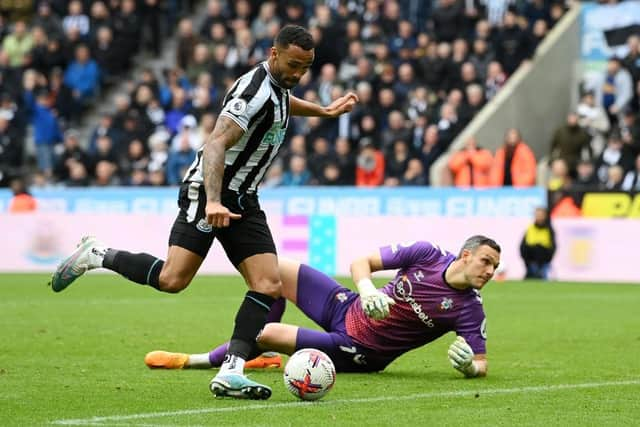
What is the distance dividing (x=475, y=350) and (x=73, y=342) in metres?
3.92

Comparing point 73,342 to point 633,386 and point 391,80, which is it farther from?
point 391,80

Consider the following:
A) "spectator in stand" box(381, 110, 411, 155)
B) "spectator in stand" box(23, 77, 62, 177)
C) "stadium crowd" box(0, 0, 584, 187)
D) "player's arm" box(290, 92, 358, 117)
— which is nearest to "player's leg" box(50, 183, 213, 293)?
"player's arm" box(290, 92, 358, 117)

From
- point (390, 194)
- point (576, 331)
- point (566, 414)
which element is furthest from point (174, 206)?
point (566, 414)

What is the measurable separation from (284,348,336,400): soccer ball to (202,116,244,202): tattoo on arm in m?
1.05

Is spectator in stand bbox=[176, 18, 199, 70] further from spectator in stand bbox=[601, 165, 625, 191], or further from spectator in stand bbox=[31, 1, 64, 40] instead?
spectator in stand bbox=[601, 165, 625, 191]

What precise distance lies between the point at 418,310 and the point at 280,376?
1035mm

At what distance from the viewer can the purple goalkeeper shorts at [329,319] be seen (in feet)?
30.5

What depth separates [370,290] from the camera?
8234mm

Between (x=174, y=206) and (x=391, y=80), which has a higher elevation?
(x=391, y=80)

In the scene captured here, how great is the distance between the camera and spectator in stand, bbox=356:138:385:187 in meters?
25.2

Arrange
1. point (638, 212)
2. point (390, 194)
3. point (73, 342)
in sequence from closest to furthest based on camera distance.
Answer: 1. point (73, 342)
2. point (638, 212)
3. point (390, 194)

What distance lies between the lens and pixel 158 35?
31.7 meters

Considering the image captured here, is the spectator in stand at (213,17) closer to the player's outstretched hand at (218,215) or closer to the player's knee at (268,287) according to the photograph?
the player's knee at (268,287)

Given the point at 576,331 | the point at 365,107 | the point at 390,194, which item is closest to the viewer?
the point at 576,331
